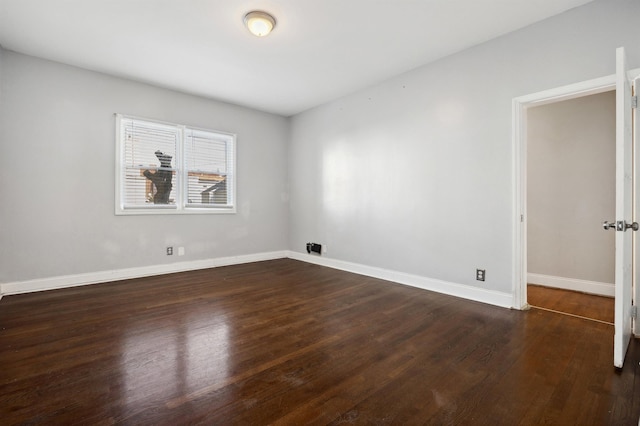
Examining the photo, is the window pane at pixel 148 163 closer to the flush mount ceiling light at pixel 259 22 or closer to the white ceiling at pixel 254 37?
the white ceiling at pixel 254 37

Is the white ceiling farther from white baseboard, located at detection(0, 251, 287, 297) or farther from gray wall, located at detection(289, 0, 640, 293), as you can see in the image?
white baseboard, located at detection(0, 251, 287, 297)

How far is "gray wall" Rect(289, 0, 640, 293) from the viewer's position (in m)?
2.63

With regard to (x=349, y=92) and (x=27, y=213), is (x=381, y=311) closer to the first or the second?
(x=349, y=92)

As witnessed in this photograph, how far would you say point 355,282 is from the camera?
13.1ft

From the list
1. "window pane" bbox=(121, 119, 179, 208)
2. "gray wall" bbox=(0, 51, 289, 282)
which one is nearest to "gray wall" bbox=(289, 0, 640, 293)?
"gray wall" bbox=(0, 51, 289, 282)

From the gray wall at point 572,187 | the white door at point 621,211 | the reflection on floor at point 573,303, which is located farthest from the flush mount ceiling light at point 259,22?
the reflection on floor at point 573,303

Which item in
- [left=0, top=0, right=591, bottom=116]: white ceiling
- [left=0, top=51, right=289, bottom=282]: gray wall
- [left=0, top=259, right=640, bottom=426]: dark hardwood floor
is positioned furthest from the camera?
[left=0, top=51, right=289, bottom=282]: gray wall

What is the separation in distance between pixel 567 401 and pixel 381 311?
1.52m

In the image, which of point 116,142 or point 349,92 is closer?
point 116,142

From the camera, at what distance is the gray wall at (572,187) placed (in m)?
3.44

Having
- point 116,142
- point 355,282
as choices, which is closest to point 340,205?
point 355,282

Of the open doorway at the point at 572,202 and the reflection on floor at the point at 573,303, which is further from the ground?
the open doorway at the point at 572,202

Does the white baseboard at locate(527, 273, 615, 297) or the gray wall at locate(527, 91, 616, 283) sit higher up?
the gray wall at locate(527, 91, 616, 283)

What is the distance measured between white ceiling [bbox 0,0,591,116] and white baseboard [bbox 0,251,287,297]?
271 cm
